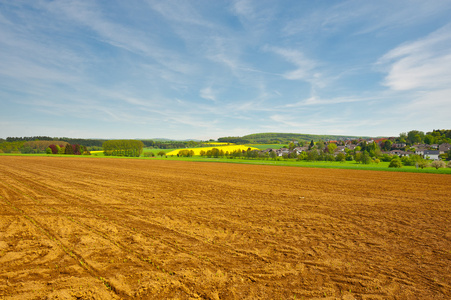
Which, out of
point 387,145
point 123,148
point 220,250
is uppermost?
point 387,145

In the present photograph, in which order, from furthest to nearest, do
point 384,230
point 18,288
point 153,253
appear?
point 384,230 < point 153,253 < point 18,288

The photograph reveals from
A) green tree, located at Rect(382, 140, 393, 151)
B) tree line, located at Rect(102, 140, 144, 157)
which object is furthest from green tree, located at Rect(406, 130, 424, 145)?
tree line, located at Rect(102, 140, 144, 157)

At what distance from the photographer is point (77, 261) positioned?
19.6ft

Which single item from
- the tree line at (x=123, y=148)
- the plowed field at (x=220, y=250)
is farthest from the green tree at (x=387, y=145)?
the plowed field at (x=220, y=250)

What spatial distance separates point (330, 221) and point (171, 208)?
781cm

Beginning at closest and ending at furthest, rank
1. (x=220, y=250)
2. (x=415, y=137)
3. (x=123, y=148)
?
(x=220, y=250) < (x=123, y=148) < (x=415, y=137)

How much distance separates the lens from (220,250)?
6762mm

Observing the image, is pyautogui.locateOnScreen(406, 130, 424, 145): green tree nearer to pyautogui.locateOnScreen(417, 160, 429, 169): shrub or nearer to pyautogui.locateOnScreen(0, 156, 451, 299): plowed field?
pyautogui.locateOnScreen(417, 160, 429, 169): shrub

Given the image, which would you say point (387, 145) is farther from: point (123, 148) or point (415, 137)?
point (123, 148)

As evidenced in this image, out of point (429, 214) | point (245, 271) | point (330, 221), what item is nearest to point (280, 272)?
point (245, 271)

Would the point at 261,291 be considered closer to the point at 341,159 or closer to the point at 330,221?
the point at 330,221

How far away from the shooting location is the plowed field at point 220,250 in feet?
16.2

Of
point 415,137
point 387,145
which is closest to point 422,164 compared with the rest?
point 387,145

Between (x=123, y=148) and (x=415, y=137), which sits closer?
(x=123, y=148)
